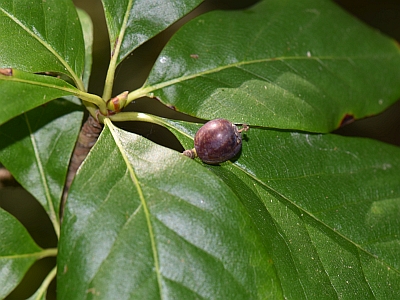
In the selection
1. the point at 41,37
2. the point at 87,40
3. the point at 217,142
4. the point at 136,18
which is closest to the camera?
the point at 217,142

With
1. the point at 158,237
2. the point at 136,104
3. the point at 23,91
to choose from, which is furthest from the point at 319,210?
the point at 136,104

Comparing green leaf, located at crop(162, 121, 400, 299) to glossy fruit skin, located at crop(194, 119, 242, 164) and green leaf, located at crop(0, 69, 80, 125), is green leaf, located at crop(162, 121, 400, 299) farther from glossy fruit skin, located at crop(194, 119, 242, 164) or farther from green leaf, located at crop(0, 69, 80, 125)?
green leaf, located at crop(0, 69, 80, 125)

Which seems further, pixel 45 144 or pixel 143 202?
pixel 45 144

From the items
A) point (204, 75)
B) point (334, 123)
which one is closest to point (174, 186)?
point (204, 75)

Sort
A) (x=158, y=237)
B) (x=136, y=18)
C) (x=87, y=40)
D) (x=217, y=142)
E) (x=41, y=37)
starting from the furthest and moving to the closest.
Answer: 1. (x=87, y=40)
2. (x=136, y=18)
3. (x=41, y=37)
4. (x=217, y=142)
5. (x=158, y=237)

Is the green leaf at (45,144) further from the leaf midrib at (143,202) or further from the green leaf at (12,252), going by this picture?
the leaf midrib at (143,202)

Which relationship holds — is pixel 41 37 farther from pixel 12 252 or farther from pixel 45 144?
pixel 12 252

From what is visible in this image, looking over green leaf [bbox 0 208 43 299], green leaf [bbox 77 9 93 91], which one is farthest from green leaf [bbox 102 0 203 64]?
green leaf [bbox 0 208 43 299]

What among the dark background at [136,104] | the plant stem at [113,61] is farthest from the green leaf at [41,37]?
the dark background at [136,104]
